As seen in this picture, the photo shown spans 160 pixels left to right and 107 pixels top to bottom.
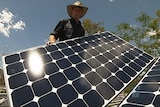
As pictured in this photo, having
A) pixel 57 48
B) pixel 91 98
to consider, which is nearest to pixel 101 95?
pixel 91 98

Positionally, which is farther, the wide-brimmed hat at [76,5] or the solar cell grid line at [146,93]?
the wide-brimmed hat at [76,5]

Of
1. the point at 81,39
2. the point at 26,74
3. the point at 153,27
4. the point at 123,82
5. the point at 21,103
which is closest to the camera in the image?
the point at 21,103

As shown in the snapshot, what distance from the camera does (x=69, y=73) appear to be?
2883 mm

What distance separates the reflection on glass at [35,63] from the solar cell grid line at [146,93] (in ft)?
3.92

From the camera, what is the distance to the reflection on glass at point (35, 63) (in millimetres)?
2715

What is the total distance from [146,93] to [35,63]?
5.26 feet

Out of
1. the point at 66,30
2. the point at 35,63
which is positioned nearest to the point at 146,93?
the point at 35,63

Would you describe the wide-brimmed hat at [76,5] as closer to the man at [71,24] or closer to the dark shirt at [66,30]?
the man at [71,24]

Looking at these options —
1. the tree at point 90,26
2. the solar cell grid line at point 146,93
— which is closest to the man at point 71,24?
the solar cell grid line at point 146,93

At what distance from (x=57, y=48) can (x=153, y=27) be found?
2228cm

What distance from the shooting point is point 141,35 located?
80.5 feet

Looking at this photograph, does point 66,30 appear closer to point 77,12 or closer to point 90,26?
point 77,12

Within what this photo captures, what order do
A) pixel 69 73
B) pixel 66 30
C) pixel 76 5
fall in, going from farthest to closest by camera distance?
pixel 66 30 → pixel 76 5 → pixel 69 73

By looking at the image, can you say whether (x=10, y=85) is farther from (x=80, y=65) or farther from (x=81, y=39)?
(x=81, y=39)
